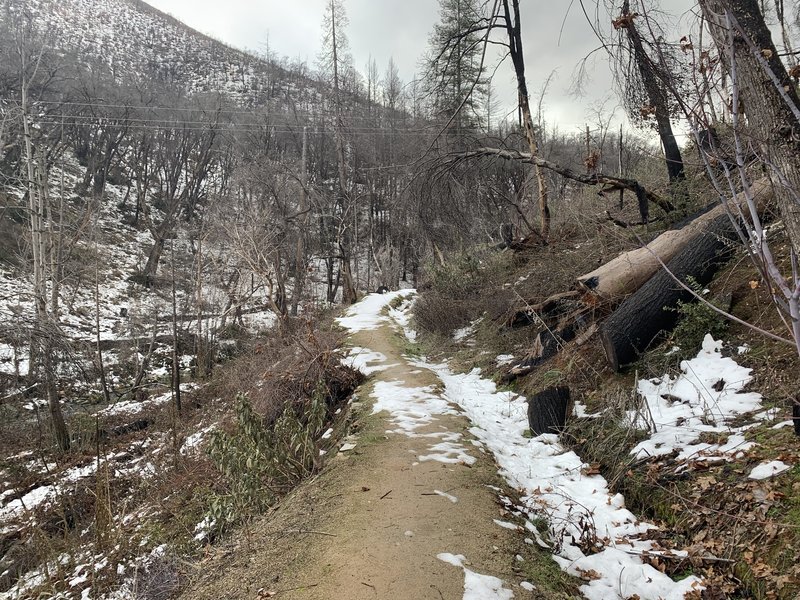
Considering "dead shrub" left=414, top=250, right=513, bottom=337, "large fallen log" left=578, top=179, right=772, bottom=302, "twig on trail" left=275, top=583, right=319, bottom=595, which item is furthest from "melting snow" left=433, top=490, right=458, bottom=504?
"dead shrub" left=414, top=250, right=513, bottom=337

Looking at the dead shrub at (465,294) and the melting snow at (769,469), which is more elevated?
Result: the dead shrub at (465,294)

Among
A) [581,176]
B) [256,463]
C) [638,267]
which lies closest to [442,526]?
[256,463]

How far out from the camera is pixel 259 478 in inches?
165

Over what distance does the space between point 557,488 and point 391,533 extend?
1684mm

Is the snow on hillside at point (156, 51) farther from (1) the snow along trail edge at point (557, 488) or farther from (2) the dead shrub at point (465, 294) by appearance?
(1) the snow along trail edge at point (557, 488)

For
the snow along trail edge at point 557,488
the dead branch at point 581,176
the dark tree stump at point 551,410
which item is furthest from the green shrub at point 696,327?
the dead branch at point 581,176

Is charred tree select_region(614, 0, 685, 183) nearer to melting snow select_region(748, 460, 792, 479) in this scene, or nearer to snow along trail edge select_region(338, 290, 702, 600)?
melting snow select_region(748, 460, 792, 479)

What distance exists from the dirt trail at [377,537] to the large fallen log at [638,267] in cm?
313

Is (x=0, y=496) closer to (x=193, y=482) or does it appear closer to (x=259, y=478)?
(x=193, y=482)

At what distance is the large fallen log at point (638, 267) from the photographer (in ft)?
19.7

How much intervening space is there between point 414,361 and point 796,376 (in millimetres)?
5706

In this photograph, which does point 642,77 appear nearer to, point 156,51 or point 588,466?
point 588,466

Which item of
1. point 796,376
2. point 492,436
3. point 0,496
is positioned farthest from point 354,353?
point 0,496

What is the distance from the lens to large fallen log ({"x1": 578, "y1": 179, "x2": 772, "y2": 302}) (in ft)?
19.7
